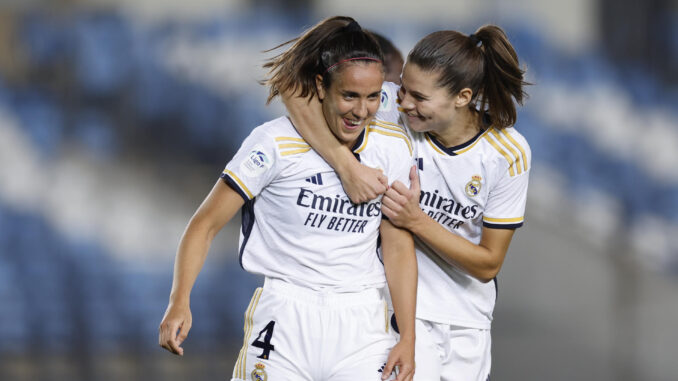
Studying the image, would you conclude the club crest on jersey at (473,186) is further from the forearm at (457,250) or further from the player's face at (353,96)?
the player's face at (353,96)

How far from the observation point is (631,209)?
4.84m

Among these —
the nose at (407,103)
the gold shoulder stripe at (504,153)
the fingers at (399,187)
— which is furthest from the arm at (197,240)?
the gold shoulder stripe at (504,153)

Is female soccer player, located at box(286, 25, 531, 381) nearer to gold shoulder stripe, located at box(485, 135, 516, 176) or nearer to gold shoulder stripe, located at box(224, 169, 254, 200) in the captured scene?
gold shoulder stripe, located at box(485, 135, 516, 176)

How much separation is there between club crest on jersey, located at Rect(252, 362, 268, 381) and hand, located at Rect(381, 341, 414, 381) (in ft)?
0.85

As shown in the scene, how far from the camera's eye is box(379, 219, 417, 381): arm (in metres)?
1.83

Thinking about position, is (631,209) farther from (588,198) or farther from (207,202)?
(207,202)

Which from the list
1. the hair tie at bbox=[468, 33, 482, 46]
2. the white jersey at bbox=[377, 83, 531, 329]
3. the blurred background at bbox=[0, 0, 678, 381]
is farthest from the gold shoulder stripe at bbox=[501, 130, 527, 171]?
the blurred background at bbox=[0, 0, 678, 381]

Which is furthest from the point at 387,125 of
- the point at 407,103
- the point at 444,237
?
the point at 444,237

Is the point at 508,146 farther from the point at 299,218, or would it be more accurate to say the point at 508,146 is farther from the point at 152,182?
the point at 152,182

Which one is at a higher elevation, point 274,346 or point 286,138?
point 286,138

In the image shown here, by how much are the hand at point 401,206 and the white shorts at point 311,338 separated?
20 cm

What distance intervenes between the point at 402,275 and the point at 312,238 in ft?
0.78

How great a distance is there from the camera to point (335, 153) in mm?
1829

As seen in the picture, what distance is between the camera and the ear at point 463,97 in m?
1.99
